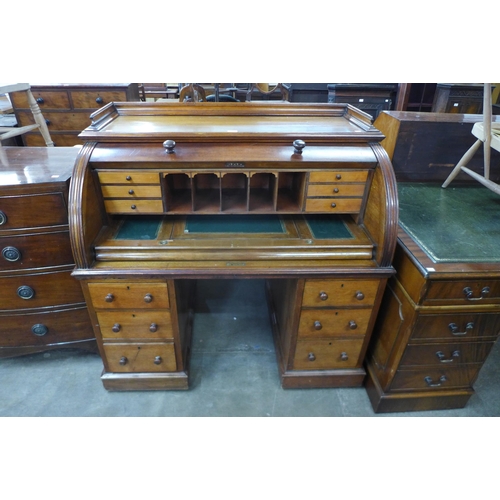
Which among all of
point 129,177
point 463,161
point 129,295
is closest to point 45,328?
point 129,295

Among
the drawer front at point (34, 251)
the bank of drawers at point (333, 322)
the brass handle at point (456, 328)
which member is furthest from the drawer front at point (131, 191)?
the brass handle at point (456, 328)

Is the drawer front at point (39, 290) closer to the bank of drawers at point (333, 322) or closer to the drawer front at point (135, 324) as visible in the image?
the drawer front at point (135, 324)

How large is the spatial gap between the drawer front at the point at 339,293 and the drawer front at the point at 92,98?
2.93 metres

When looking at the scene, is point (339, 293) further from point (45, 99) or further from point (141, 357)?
point (45, 99)

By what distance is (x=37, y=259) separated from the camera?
5.67 ft

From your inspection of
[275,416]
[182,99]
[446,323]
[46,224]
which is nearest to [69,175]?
[46,224]

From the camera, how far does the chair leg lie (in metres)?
1.96

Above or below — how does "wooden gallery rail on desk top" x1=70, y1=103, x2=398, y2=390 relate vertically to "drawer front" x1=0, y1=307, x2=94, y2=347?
above

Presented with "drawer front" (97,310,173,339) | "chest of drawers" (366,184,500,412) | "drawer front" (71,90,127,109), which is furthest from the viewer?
"drawer front" (71,90,127,109)

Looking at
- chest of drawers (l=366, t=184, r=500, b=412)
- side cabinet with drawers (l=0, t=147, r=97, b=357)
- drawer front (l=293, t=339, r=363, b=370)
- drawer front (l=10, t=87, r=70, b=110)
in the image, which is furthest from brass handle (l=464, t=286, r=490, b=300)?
drawer front (l=10, t=87, r=70, b=110)

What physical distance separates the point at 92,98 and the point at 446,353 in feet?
12.0

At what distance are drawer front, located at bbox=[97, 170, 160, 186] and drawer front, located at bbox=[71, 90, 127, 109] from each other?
2.33 meters

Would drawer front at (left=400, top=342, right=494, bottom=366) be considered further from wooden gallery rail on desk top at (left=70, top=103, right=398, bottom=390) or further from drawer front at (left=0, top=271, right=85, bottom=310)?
drawer front at (left=0, top=271, right=85, bottom=310)

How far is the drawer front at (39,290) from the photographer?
178 cm
